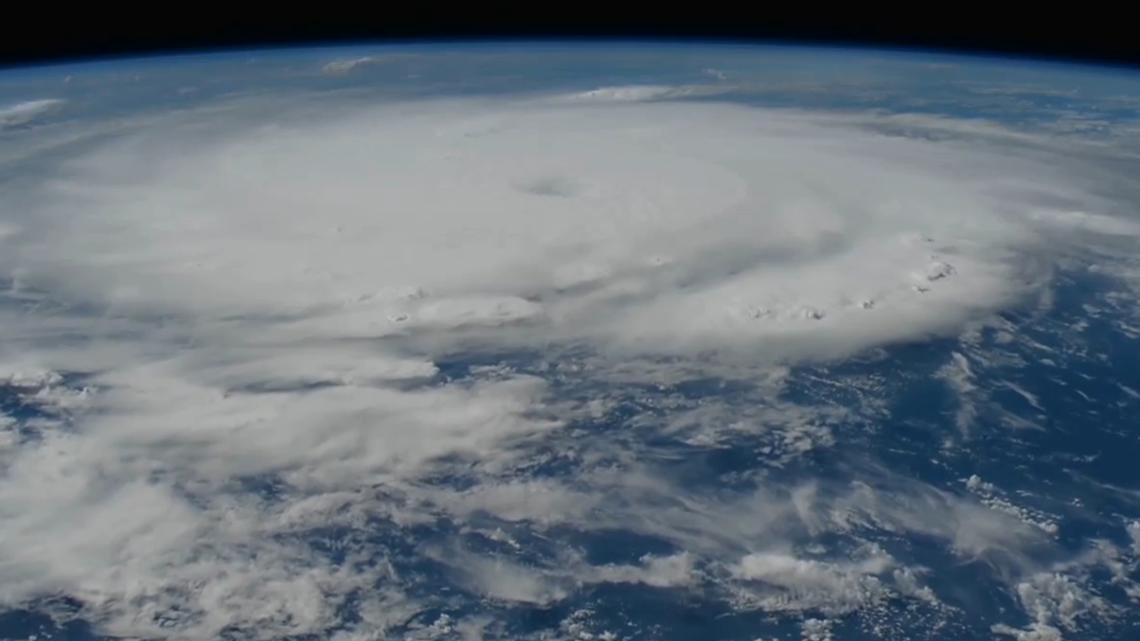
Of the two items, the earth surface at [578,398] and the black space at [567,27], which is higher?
the black space at [567,27]

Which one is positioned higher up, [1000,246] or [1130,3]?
[1130,3]

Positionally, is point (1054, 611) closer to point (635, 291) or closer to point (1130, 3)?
point (1130, 3)

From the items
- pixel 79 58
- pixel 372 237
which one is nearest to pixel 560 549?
pixel 79 58

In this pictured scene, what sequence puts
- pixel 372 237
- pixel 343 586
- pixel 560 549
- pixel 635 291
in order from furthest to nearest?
pixel 372 237 → pixel 635 291 → pixel 560 549 → pixel 343 586

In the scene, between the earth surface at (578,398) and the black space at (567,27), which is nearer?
the earth surface at (578,398)

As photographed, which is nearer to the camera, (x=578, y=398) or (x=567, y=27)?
(x=578, y=398)
